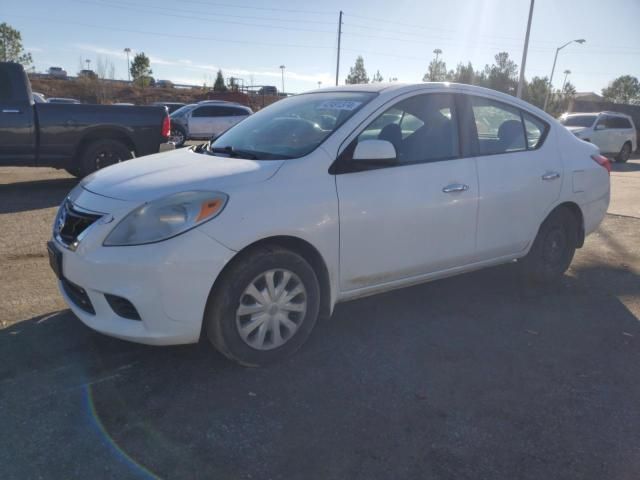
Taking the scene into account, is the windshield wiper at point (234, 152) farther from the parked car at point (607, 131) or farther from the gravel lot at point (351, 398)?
the parked car at point (607, 131)

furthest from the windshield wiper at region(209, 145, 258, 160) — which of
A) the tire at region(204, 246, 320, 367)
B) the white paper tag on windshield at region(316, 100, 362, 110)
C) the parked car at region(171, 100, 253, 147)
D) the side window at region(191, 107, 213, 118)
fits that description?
the side window at region(191, 107, 213, 118)

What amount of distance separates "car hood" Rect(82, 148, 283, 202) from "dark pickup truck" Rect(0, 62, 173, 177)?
519 cm

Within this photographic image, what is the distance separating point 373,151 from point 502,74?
188 feet

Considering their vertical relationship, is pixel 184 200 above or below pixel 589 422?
above

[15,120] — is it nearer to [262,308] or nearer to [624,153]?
[262,308]

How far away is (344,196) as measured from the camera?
10.9ft

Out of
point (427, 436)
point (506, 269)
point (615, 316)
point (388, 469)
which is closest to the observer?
point (388, 469)

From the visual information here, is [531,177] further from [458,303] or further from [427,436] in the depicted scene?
[427,436]

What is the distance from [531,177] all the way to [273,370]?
264cm

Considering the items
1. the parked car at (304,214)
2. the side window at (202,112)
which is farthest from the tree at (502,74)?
the parked car at (304,214)

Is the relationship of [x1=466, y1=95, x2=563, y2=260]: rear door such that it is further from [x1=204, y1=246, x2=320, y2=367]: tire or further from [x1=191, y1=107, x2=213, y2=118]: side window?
[x1=191, y1=107, x2=213, y2=118]: side window

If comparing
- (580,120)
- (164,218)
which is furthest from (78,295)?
(580,120)

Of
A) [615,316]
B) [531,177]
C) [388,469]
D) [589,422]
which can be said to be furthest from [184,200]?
[615,316]

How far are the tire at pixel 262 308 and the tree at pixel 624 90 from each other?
93.9m
